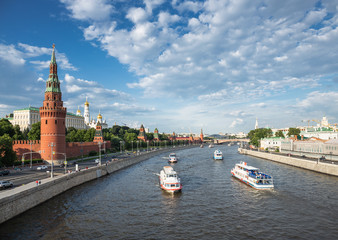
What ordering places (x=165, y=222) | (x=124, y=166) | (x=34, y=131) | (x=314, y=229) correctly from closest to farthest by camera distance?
(x=314, y=229)
(x=165, y=222)
(x=124, y=166)
(x=34, y=131)

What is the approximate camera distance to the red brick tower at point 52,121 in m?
73.6

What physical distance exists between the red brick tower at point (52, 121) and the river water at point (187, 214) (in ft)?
90.3

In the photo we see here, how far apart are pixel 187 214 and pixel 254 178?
22.8 metres

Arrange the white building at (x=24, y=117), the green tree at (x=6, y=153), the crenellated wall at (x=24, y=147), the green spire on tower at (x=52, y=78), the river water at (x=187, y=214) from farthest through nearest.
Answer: the white building at (x=24, y=117), the crenellated wall at (x=24, y=147), the green spire on tower at (x=52, y=78), the green tree at (x=6, y=153), the river water at (x=187, y=214)

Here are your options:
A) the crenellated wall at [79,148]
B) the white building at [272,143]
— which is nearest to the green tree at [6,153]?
the crenellated wall at [79,148]

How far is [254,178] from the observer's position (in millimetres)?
51469

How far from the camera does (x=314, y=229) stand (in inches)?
1145

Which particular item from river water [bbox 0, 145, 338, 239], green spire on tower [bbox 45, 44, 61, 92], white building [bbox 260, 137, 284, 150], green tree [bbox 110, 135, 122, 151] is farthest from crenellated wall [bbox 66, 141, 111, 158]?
white building [bbox 260, 137, 284, 150]

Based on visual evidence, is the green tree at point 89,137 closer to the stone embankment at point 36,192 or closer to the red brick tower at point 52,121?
the red brick tower at point 52,121

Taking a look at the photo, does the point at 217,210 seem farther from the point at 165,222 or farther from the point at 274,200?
the point at 274,200

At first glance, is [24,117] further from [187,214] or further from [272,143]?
[187,214]

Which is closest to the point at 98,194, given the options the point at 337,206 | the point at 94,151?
the point at 337,206

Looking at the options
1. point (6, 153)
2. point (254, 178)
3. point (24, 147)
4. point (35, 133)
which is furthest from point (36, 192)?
point (35, 133)

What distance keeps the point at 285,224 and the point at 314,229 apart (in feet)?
10.5
